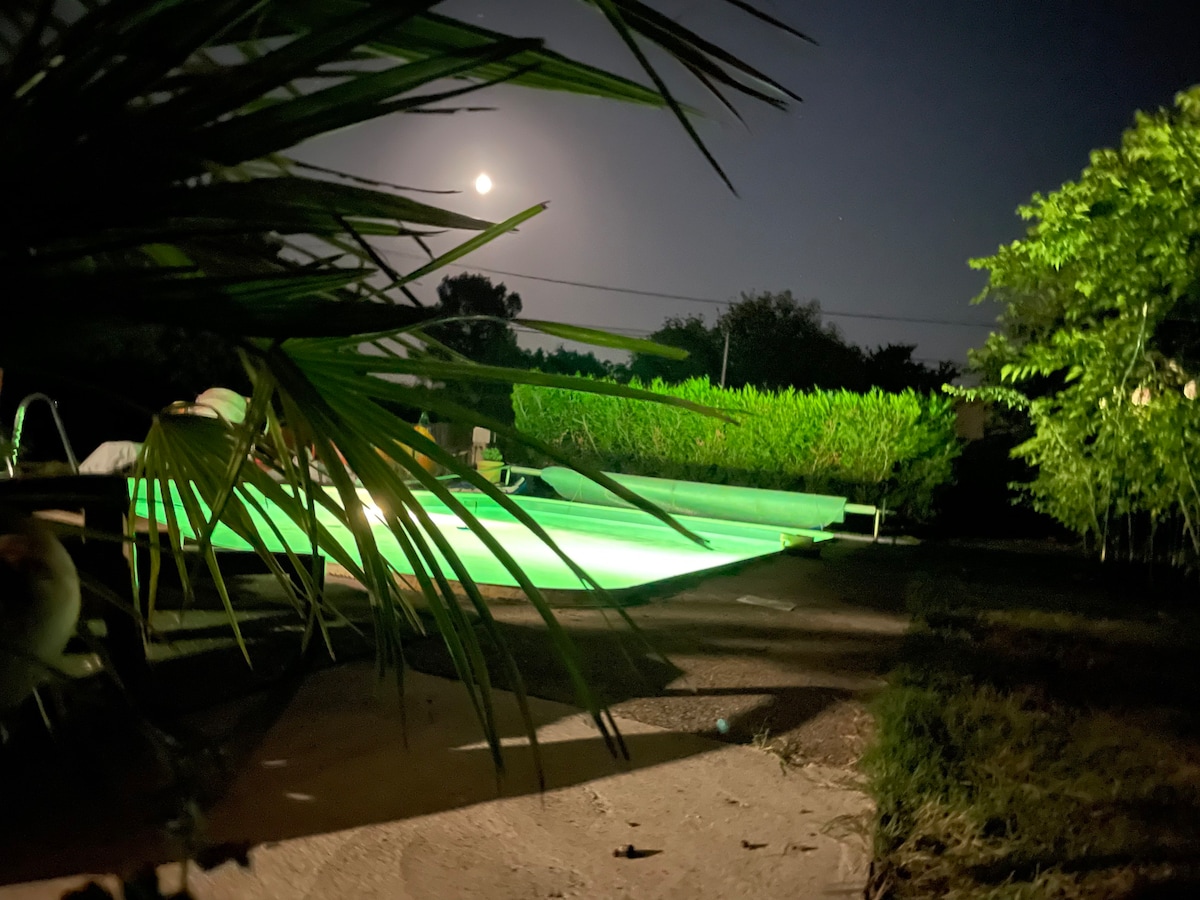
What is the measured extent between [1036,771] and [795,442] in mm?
8587

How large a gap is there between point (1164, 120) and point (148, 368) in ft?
27.2

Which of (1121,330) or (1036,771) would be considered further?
(1121,330)

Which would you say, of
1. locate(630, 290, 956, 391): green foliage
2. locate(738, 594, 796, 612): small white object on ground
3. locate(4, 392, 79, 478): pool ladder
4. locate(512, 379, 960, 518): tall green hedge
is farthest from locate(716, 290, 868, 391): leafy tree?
locate(4, 392, 79, 478): pool ladder

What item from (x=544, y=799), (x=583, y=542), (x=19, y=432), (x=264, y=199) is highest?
(x=264, y=199)

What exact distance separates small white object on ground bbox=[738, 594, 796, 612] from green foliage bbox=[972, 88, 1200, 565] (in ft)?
13.0

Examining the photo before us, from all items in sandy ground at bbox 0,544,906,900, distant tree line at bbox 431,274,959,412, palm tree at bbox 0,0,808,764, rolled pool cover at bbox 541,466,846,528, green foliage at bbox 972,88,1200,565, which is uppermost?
distant tree line at bbox 431,274,959,412

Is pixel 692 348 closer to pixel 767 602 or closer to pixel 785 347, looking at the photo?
pixel 785 347

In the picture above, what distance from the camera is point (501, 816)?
261 centimetres

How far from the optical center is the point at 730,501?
33.6 feet

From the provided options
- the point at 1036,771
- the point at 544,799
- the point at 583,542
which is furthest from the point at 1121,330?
the point at 544,799

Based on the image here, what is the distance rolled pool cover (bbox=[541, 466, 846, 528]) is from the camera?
31.9 feet

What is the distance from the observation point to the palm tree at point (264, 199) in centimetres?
72

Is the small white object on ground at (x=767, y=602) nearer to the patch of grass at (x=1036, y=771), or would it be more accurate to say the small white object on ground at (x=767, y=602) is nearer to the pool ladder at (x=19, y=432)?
the patch of grass at (x=1036, y=771)

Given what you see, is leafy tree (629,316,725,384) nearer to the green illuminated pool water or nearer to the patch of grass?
the green illuminated pool water
